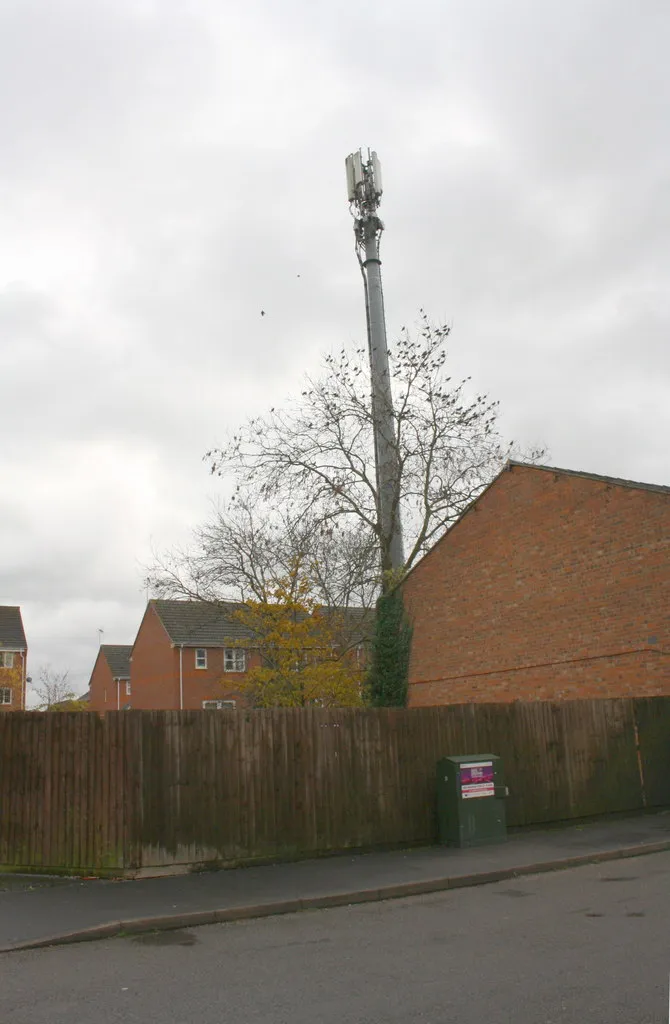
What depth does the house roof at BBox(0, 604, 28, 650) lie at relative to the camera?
56.9m

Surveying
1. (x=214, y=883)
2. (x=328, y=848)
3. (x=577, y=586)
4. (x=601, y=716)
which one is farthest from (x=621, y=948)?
(x=577, y=586)

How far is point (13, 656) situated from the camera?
56188 mm

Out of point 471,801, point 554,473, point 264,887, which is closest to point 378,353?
point 554,473

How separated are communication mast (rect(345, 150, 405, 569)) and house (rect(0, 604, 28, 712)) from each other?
2830cm

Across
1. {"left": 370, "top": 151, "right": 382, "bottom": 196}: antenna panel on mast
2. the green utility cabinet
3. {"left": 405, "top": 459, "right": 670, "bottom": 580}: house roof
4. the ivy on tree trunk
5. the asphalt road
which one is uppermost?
{"left": 370, "top": 151, "right": 382, "bottom": 196}: antenna panel on mast

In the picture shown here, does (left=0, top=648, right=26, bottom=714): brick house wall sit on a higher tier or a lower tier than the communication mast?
lower

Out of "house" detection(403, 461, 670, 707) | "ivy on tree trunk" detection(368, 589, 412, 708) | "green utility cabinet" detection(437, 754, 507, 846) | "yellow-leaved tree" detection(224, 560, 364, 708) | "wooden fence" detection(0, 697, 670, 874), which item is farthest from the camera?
"yellow-leaved tree" detection(224, 560, 364, 708)

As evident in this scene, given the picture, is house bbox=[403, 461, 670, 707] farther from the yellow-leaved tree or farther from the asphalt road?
the asphalt road

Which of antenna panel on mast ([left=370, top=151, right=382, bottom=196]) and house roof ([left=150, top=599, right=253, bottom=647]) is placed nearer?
antenna panel on mast ([left=370, top=151, right=382, bottom=196])

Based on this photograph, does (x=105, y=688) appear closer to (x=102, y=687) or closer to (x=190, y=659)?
(x=102, y=687)

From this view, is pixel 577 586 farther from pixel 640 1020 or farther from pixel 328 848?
pixel 640 1020

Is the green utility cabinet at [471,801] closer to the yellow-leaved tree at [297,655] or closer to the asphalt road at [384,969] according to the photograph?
the asphalt road at [384,969]

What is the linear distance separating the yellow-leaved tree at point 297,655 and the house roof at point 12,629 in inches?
1218

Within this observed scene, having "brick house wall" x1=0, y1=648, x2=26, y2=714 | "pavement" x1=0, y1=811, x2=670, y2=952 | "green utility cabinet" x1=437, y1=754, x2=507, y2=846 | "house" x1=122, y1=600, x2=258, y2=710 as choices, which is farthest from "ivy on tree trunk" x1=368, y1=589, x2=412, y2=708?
"brick house wall" x1=0, y1=648, x2=26, y2=714
